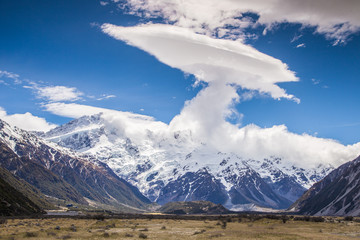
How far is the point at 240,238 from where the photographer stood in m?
51.6

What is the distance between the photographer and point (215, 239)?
51.1 meters

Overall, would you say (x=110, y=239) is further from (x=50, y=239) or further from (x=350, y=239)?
(x=350, y=239)

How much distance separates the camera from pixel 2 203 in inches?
6339

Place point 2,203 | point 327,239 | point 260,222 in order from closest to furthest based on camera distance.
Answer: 1. point 327,239
2. point 260,222
3. point 2,203

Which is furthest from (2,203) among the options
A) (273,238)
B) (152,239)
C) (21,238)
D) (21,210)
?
(273,238)

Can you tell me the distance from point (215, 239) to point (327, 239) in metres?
16.8

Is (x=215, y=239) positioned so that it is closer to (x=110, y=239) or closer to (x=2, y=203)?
(x=110, y=239)

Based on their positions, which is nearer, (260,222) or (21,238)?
(21,238)

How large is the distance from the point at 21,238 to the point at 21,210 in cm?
13823

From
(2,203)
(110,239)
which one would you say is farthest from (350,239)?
(2,203)

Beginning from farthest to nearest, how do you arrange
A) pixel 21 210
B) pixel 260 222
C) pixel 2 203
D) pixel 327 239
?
pixel 21 210 < pixel 2 203 < pixel 260 222 < pixel 327 239

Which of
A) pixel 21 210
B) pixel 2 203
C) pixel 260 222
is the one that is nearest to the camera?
pixel 260 222

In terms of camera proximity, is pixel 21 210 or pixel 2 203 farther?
pixel 21 210

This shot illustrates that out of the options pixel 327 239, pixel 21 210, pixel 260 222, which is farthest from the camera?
pixel 21 210
